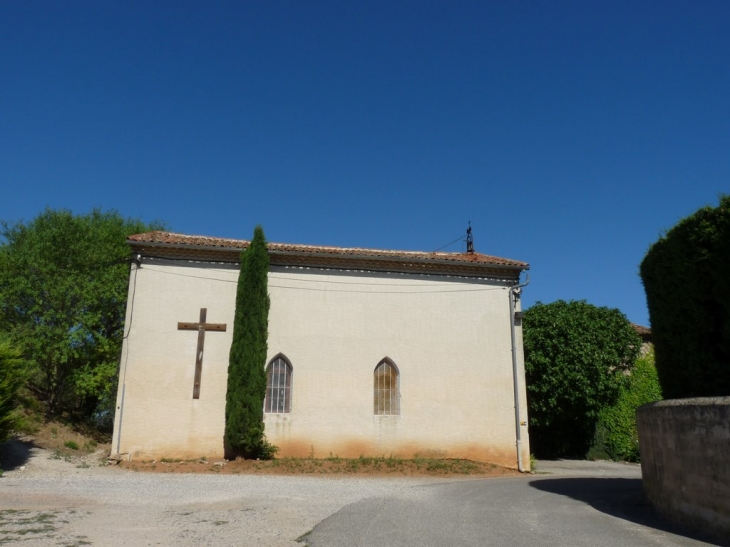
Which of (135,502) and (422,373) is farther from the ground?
(422,373)

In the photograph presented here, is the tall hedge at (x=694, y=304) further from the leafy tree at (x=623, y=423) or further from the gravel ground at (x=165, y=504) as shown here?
the leafy tree at (x=623, y=423)

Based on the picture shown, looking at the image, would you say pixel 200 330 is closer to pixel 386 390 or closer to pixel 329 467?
pixel 329 467

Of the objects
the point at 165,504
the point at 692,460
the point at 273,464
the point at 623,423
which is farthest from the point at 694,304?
the point at 623,423

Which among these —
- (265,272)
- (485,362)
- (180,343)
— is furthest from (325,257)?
(485,362)

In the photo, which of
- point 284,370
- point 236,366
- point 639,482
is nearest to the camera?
point 639,482

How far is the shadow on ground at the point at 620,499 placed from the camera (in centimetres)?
734

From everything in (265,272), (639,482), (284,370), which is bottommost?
(639,482)

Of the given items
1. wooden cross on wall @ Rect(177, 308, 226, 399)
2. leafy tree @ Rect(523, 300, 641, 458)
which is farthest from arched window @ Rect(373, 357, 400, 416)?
leafy tree @ Rect(523, 300, 641, 458)

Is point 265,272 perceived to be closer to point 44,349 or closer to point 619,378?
point 44,349

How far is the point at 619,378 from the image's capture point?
2067 cm

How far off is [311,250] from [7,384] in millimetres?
8701

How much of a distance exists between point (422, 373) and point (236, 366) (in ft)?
18.7

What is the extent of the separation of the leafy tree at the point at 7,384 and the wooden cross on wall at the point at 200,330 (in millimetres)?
4313

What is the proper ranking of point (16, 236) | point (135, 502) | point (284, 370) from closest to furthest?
point (135, 502)
point (284, 370)
point (16, 236)
